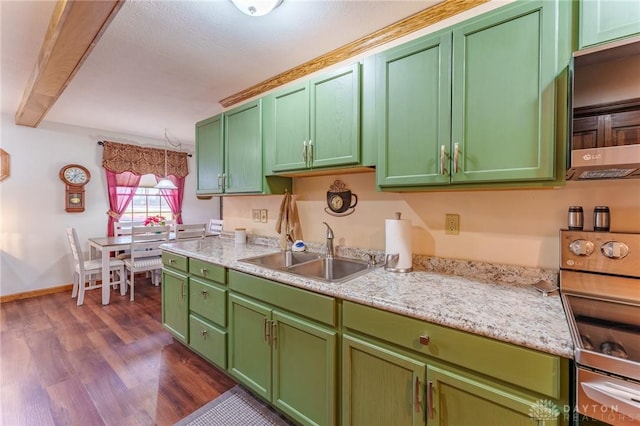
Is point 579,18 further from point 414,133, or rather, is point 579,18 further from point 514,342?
point 514,342

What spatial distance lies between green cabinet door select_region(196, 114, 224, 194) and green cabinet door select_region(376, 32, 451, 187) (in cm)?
159

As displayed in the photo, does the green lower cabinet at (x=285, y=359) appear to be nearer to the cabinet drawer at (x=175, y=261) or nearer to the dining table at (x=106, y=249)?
the cabinet drawer at (x=175, y=261)

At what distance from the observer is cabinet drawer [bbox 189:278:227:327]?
6.35 ft

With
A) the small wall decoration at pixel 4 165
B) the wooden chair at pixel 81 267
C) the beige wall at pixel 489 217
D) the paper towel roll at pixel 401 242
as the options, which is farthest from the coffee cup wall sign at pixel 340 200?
the small wall decoration at pixel 4 165

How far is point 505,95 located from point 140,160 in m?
5.18

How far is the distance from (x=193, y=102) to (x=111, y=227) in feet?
8.79

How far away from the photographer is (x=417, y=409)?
1.10 meters

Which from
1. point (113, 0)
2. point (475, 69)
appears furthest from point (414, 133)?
point (113, 0)

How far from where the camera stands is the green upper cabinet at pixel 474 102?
1143 mm

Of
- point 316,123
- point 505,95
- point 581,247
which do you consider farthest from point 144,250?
point 581,247

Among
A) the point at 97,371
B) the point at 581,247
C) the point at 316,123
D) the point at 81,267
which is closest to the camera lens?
the point at 581,247

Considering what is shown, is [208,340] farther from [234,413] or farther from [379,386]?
[379,386]

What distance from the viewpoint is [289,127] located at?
202 cm

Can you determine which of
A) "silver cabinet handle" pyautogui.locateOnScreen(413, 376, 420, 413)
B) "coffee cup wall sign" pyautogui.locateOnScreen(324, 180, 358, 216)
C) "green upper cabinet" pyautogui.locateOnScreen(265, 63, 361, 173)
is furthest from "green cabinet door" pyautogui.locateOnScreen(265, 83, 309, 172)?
"silver cabinet handle" pyautogui.locateOnScreen(413, 376, 420, 413)
